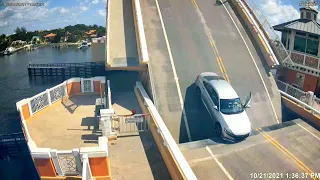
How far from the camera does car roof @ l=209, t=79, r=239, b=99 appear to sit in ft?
53.8

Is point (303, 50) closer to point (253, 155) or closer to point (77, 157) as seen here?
point (253, 155)

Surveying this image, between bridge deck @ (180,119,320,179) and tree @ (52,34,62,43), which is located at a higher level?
tree @ (52,34,62,43)

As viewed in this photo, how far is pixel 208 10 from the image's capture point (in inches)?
1058

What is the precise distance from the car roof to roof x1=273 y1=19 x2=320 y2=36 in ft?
34.5

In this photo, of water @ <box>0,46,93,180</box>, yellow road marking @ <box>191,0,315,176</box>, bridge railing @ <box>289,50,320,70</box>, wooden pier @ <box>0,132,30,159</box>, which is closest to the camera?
yellow road marking @ <box>191,0,315,176</box>

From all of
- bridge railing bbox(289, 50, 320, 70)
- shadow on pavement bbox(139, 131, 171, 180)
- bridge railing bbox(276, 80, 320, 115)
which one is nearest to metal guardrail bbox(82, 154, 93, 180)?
shadow on pavement bbox(139, 131, 171, 180)

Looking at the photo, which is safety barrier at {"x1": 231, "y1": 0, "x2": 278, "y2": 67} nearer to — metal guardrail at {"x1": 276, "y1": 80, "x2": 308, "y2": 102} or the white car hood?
metal guardrail at {"x1": 276, "y1": 80, "x2": 308, "y2": 102}

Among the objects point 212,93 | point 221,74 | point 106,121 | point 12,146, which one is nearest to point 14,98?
point 12,146

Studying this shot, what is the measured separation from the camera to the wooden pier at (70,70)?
42.6 meters

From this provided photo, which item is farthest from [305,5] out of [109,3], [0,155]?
[0,155]

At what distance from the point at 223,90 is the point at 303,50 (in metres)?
11.4

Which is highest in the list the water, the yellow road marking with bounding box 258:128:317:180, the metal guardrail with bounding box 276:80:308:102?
the metal guardrail with bounding box 276:80:308:102

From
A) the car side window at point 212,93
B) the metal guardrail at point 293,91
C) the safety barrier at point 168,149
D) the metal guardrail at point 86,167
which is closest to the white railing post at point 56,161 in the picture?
the metal guardrail at point 86,167

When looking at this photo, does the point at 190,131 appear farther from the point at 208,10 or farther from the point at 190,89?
the point at 208,10
